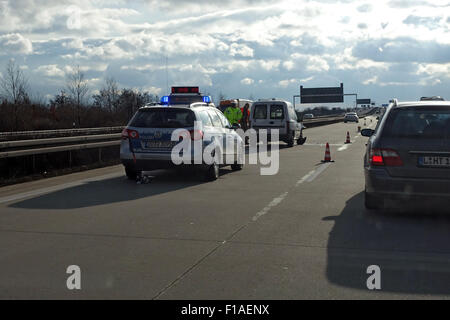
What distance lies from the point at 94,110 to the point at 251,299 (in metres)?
37.8

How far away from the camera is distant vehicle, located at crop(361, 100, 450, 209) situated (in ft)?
25.1

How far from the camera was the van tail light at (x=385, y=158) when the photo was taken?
7.85 meters

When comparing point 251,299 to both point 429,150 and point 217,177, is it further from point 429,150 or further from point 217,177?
point 217,177

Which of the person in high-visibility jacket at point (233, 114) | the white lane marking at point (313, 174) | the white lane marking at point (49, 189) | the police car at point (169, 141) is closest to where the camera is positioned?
the white lane marking at point (49, 189)

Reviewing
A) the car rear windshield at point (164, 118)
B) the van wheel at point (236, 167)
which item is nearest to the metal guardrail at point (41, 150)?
the car rear windshield at point (164, 118)

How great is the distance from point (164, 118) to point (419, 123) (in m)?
5.81

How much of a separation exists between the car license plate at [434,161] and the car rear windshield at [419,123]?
0.94 ft

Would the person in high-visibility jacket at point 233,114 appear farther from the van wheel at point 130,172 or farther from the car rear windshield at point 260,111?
the van wheel at point 130,172

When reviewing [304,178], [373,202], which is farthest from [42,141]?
[373,202]

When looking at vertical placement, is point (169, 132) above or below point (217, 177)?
above

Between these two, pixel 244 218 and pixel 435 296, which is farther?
pixel 244 218

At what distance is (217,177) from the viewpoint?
13094mm
